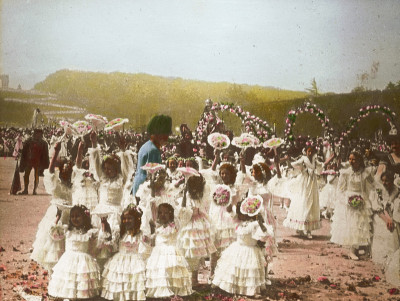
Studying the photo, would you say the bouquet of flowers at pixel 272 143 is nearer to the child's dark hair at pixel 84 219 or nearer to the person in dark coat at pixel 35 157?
the child's dark hair at pixel 84 219

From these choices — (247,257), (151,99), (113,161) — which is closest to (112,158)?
(113,161)

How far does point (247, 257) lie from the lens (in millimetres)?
4520

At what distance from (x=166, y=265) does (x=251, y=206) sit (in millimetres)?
1023

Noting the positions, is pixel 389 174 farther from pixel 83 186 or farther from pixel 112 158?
pixel 83 186

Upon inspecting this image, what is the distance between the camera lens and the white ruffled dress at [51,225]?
4816mm

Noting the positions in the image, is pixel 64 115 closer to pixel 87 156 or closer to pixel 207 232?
pixel 87 156

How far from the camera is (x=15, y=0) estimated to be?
5785 mm

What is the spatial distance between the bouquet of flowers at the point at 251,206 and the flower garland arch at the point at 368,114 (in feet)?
6.11

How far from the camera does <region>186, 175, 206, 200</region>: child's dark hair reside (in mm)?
4852

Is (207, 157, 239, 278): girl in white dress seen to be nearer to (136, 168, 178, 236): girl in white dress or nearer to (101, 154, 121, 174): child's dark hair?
(136, 168, 178, 236): girl in white dress

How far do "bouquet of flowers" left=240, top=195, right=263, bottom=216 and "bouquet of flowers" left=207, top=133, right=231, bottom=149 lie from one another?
1.07 metres

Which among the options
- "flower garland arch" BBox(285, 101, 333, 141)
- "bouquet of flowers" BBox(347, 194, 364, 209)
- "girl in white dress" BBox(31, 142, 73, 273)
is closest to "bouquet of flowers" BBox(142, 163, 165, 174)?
"girl in white dress" BBox(31, 142, 73, 273)

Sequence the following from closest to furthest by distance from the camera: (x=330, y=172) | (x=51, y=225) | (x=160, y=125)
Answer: (x=51, y=225)
(x=160, y=125)
(x=330, y=172)

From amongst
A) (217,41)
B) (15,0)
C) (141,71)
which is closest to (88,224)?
(141,71)
